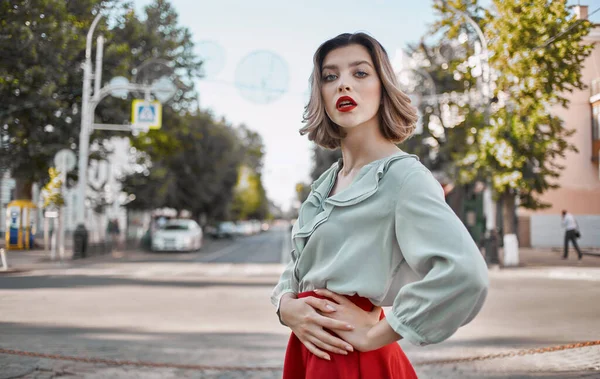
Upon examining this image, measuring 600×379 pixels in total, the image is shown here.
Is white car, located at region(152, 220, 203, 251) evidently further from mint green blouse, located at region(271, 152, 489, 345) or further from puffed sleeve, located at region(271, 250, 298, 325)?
mint green blouse, located at region(271, 152, 489, 345)

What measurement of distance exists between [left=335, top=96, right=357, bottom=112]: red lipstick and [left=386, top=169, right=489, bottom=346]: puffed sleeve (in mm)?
325

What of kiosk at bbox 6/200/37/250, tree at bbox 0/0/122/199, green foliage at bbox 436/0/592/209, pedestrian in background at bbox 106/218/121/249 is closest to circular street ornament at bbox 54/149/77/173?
kiosk at bbox 6/200/37/250

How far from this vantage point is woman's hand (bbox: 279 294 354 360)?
151 centimetres

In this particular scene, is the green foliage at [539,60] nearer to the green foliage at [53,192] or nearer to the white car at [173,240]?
the green foliage at [53,192]

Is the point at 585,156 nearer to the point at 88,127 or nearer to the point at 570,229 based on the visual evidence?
the point at 570,229

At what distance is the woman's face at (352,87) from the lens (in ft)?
5.42

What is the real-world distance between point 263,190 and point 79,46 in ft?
397

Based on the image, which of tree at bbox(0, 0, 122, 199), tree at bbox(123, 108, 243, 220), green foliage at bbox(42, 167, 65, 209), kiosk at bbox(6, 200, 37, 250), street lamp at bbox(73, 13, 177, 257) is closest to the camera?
tree at bbox(0, 0, 122, 199)

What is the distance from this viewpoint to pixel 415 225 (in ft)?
4.58

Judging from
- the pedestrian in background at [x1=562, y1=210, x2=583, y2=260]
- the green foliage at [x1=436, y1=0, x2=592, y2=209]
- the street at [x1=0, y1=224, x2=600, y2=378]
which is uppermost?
the green foliage at [x1=436, y1=0, x2=592, y2=209]

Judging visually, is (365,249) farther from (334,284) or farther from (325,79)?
(325,79)

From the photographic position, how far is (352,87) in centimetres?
165

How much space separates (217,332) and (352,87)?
600 centimetres

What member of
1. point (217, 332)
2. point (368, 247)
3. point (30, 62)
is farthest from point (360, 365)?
point (217, 332)
